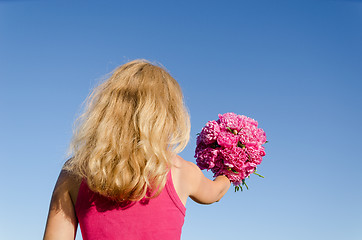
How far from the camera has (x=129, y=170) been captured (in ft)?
11.1

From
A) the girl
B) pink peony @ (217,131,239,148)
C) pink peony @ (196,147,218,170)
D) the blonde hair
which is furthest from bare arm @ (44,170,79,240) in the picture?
pink peony @ (217,131,239,148)

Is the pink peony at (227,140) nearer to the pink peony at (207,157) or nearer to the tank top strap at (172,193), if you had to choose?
the pink peony at (207,157)

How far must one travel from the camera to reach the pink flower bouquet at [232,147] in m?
4.82

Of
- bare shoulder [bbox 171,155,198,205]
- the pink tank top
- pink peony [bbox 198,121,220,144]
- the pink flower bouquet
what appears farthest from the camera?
pink peony [bbox 198,121,220,144]

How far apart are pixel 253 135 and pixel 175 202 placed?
190 centimetres

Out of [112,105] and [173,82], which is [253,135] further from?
[112,105]

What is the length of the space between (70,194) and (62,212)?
17cm

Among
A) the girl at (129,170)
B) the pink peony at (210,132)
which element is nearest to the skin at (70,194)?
the girl at (129,170)

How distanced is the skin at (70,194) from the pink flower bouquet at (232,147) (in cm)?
116

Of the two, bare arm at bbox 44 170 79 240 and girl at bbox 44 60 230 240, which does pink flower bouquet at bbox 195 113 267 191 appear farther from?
bare arm at bbox 44 170 79 240

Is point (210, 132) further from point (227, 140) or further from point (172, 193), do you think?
point (172, 193)

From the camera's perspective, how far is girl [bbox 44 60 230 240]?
3.33 meters

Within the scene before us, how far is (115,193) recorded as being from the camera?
10.9ft

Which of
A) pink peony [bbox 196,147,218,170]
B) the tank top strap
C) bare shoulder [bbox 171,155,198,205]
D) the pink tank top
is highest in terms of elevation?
pink peony [bbox 196,147,218,170]
